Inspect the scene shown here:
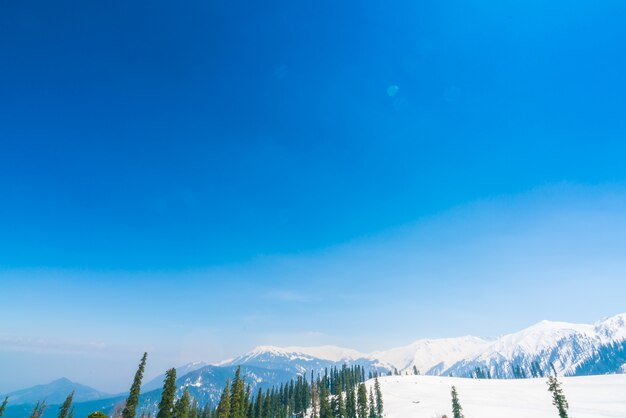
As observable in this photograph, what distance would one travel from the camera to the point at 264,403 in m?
120

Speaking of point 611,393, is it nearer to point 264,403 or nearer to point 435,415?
point 435,415

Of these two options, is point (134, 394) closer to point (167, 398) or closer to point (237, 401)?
point (167, 398)

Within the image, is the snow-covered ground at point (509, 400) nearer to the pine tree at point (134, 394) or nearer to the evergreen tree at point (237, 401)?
the evergreen tree at point (237, 401)

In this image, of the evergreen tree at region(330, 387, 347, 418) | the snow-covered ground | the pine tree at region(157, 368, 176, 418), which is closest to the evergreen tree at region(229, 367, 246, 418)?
the pine tree at region(157, 368, 176, 418)

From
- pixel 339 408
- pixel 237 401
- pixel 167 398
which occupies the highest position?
pixel 167 398

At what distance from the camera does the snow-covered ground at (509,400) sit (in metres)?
95.6

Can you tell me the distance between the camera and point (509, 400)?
117 metres

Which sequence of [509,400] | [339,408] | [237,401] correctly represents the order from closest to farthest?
[237,401] → [339,408] → [509,400]

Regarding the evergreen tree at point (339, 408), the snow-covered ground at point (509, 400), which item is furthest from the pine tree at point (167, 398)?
the snow-covered ground at point (509, 400)

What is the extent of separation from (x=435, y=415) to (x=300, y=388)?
72630 millimetres

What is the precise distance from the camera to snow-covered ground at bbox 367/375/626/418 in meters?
95.6

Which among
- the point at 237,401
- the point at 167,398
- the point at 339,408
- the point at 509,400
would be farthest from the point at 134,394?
the point at 509,400

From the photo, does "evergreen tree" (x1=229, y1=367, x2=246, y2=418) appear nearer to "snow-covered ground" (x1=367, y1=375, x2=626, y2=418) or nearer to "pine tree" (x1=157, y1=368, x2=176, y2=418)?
"pine tree" (x1=157, y1=368, x2=176, y2=418)

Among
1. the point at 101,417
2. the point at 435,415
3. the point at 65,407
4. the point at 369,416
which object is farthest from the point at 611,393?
the point at 65,407
